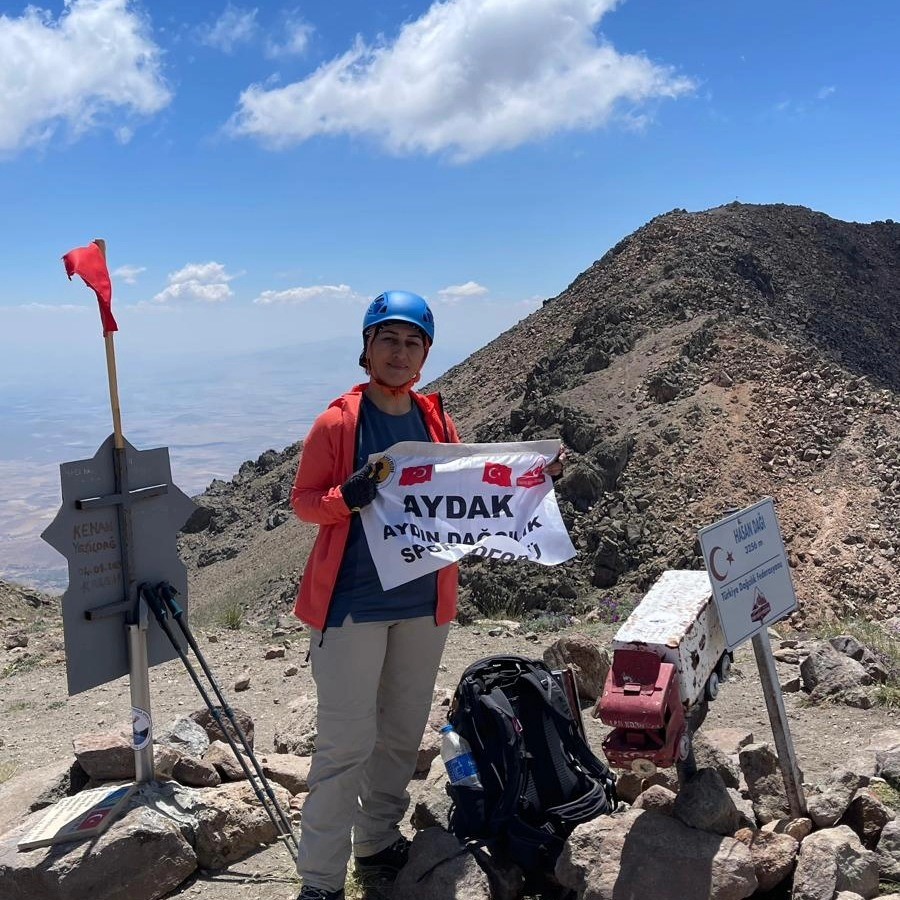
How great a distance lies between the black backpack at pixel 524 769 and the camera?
3.36 m

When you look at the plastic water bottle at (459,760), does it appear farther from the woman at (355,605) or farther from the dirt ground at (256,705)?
the dirt ground at (256,705)

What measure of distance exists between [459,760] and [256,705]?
3.45 metres

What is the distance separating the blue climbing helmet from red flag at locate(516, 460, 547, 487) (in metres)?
0.74

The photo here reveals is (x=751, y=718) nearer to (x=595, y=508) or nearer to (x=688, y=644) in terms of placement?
(x=688, y=644)

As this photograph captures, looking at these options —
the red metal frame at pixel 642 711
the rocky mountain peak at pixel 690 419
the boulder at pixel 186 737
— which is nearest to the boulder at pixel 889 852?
the red metal frame at pixel 642 711

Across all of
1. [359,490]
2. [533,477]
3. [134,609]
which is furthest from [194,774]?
[533,477]

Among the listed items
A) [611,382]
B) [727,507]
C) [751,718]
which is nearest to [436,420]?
[751,718]

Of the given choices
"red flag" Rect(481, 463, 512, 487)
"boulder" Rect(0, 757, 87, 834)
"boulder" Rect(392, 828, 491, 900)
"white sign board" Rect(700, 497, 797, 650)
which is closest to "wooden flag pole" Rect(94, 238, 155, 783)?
"boulder" Rect(0, 757, 87, 834)

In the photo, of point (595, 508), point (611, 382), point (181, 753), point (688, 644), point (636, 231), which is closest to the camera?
point (688, 644)

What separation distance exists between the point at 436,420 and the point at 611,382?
38.8 feet

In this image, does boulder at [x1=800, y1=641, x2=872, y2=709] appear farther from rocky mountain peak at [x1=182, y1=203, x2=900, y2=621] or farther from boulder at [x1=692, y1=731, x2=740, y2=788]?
rocky mountain peak at [x1=182, y1=203, x2=900, y2=621]

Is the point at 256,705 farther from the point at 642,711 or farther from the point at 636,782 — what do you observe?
the point at 642,711

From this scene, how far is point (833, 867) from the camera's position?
9.46 feet

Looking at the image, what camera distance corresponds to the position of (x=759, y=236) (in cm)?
2222
